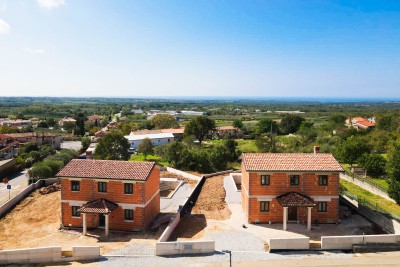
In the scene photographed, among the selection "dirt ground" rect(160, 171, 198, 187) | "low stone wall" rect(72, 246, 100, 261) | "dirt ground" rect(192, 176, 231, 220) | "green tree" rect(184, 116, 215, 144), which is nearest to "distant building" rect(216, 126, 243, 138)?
"green tree" rect(184, 116, 215, 144)

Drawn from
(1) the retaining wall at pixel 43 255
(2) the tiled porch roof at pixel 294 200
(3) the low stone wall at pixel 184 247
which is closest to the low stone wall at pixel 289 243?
(2) the tiled porch roof at pixel 294 200

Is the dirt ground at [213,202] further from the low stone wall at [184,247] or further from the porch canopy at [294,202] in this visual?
the low stone wall at [184,247]

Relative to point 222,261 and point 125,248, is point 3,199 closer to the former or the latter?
point 125,248

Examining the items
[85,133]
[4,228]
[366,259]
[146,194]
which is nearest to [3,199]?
[4,228]

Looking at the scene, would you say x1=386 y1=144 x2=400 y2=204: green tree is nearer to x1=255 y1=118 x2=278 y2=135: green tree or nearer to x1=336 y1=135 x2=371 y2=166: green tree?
x1=336 y1=135 x2=371 y2=166: green tree

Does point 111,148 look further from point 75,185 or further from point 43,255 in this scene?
point 43,255

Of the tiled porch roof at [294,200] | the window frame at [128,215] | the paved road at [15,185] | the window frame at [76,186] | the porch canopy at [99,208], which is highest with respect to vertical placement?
the window frame at [76,186]
